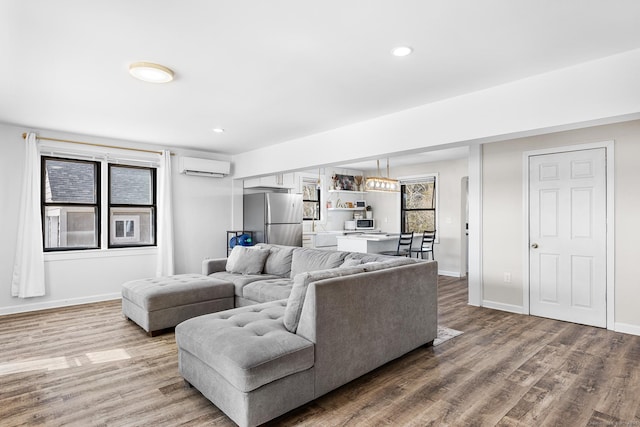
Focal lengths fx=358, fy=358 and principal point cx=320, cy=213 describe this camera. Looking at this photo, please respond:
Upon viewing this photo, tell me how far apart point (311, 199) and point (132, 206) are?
12.0ft

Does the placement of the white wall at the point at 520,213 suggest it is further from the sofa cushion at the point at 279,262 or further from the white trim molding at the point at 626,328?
the sofa cushion at the point at 279,262

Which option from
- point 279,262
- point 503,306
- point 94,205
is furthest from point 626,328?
point 94,205

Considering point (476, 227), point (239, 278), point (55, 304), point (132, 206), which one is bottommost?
point (55, 304)

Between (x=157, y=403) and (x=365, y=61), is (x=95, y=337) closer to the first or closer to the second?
(x=157, y=403)

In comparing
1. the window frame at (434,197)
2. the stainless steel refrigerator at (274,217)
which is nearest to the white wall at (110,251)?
the stainless steel refrigerator at (274,217)

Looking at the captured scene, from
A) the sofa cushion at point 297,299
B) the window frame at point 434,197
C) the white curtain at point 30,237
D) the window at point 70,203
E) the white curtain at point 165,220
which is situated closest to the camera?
the sofa cushion at point 297,299

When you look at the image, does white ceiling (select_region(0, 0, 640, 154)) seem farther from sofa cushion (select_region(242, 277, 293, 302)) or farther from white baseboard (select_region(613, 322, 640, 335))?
white baseboard (select_region(613, 322, 640, 335))

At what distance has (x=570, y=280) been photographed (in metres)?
4.02

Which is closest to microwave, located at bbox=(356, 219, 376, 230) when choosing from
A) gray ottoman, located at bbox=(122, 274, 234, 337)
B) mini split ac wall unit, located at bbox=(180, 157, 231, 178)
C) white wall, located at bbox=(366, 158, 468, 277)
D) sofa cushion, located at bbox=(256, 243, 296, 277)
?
white wall, located at bbox=(366, 158, 468, 277)

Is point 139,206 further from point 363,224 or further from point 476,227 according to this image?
point 476,227

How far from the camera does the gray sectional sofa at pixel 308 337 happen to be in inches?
78.7

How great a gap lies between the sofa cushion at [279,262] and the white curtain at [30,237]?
2891 millimetres

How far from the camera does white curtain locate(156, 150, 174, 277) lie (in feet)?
18.3

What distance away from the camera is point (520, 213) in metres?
4.38
